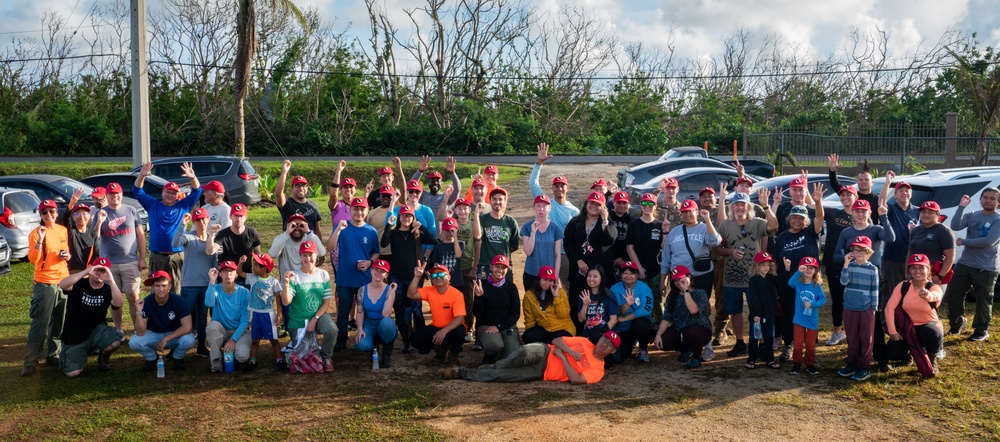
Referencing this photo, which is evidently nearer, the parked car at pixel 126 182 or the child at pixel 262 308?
the child at pixel 262 308

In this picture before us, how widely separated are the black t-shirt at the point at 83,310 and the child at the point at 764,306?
6254 mm

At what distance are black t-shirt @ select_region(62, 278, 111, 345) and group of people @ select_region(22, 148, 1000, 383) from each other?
0.02 metres

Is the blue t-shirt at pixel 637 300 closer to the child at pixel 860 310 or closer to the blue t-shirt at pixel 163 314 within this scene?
the child at pixel 860 310

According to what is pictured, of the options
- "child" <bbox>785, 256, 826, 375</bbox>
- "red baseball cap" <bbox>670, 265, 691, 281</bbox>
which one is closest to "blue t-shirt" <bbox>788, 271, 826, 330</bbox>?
"child" <bbox>785, 256, 826, 375</bbox>

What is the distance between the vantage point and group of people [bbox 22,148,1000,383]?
8094mm

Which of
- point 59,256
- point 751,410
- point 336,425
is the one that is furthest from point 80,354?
point 751,410

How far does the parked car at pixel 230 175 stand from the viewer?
64.6 ft

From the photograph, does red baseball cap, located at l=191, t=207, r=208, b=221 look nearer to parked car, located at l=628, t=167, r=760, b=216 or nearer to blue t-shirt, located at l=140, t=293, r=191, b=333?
blue t-shirt, located at l=140, t=293, r=191, b=333

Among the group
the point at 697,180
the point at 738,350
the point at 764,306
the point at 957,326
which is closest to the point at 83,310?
the point at 738,350

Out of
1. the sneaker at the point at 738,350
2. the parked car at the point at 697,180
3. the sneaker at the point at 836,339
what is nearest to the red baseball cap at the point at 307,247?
the sneaker at the point at 738,350

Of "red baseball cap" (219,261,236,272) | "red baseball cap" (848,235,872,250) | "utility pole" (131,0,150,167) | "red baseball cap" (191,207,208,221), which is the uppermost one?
"utility pole" (131,0,150,167)

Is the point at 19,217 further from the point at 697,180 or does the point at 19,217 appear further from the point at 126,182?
the point at 697,180

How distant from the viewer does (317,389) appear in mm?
7707

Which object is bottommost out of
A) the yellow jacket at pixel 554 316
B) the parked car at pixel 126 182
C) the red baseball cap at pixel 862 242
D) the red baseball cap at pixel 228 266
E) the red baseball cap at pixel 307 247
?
the yellow jacket at pixel 554 316
